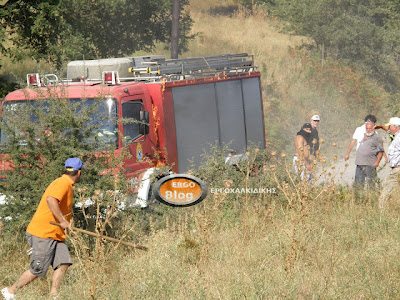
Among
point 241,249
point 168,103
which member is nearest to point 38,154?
point 241,249

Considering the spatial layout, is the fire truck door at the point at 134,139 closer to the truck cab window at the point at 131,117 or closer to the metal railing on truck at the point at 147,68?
the truck cab window at the point at 131,117

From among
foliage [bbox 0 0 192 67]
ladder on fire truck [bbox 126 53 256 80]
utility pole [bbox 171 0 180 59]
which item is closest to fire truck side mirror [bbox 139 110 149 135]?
ladder on fire truck [bbox 126 53 256 80]

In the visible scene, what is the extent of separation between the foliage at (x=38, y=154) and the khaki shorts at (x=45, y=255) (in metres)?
1.24

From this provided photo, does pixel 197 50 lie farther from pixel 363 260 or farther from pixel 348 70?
pixel 363 260

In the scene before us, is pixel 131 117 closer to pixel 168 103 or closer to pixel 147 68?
pixel 168 103

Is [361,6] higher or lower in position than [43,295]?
higher

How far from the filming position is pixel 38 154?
8.17 m

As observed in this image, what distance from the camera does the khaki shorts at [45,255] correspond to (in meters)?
6.70

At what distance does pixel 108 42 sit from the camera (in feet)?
71.3

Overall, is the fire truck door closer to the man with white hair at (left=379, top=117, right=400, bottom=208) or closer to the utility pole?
the man with white hair at (left=379, top=117, right=400, bottom=208)

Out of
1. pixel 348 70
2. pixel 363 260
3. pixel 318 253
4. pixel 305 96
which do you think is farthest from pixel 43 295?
pixel 348 70

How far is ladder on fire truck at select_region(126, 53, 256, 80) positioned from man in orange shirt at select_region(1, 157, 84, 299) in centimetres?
544

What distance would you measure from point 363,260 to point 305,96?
19545 millimetres

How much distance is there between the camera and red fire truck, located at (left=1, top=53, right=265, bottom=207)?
10289 mm
